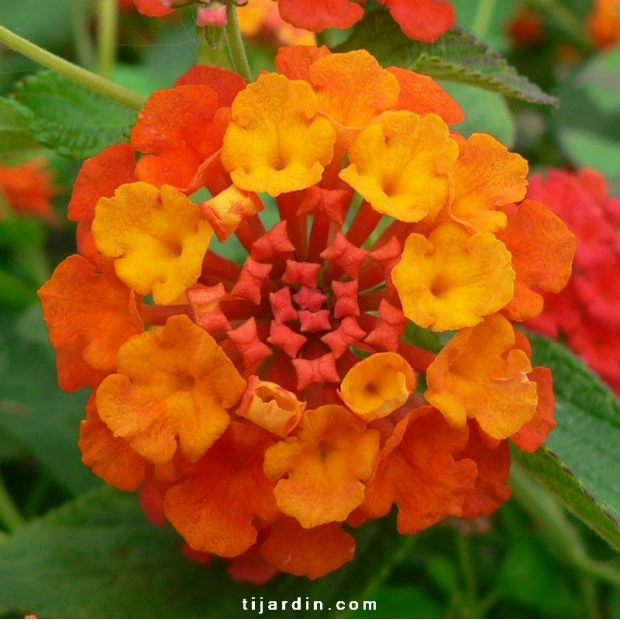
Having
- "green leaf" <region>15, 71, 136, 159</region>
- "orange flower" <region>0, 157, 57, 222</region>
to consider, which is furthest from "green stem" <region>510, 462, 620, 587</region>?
"orange flower" <region>0, 157, 57, 222</region>

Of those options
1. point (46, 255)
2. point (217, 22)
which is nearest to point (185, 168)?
point (217, 22)

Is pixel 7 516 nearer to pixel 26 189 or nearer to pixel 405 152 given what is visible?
pixel 26 189

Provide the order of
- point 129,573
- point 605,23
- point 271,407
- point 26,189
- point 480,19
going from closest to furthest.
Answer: point 271,407
point 129,573
point 480,19
point 26,189
point 605,23

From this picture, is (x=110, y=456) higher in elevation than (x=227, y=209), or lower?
lower

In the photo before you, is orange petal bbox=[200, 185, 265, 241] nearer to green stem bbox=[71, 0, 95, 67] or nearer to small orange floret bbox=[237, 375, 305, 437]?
small orange floret bbox=[237, 375, 305, 437]

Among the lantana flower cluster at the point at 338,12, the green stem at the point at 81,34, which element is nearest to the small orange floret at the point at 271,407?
the lantana flower cluster at the point at 338,12

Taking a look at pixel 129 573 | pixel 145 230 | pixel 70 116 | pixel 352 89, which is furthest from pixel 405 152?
pixel 129 573

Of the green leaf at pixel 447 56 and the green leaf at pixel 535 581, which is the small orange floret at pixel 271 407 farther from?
the green leaf at pixel 535 581
